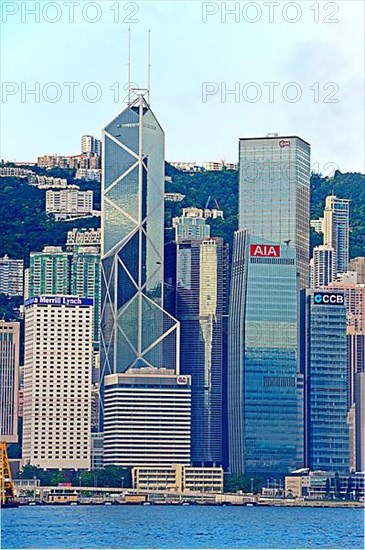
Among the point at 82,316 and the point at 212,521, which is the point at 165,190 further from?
the point at 212,521

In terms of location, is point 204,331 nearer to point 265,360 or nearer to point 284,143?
point 265,360

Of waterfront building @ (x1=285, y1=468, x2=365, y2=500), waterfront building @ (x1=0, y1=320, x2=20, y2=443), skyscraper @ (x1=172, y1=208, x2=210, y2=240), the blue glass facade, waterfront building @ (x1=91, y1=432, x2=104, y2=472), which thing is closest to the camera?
waterfront building @ (x1=285, y1=468, x2=365, y2=500)

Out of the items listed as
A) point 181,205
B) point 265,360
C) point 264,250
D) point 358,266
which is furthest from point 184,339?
point 358,266

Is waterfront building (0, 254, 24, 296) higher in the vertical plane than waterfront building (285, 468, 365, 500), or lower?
higher

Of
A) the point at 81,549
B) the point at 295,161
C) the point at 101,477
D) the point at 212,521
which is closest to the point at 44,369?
the point at 101,477

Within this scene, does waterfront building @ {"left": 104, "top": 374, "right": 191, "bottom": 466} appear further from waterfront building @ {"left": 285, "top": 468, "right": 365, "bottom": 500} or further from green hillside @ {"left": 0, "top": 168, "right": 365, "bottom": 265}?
green hillside @ {"left": 0, "top": 168, "right": 365, "bottom": 265}

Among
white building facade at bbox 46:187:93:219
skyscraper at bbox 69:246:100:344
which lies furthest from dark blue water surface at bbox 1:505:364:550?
white building facade at bbox 46:187:93:219
